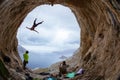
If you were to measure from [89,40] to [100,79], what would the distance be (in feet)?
26.7

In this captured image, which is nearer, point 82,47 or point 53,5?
point 53,5

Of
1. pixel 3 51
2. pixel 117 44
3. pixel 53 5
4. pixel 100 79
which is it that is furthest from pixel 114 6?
pixel 53 5

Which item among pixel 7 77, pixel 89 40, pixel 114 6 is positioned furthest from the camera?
pixel 89 40

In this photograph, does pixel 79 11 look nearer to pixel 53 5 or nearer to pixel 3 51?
pixel 53 5

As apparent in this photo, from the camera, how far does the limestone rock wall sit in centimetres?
1617

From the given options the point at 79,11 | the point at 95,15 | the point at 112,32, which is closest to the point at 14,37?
the point at 79,11

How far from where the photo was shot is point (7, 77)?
15.6 m

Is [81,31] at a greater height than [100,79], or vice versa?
[81,31]

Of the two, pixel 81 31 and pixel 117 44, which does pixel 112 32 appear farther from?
pixel 81 31

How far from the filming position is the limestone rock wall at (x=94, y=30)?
16.2 meters

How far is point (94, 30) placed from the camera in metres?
23.8

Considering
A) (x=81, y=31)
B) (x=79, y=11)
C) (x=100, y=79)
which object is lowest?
(x=100, y=79)

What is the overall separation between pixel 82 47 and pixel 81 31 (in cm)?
147

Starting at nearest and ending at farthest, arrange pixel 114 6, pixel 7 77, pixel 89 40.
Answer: pixel 114 6 < pixel 7 77 < pixel 89 40
